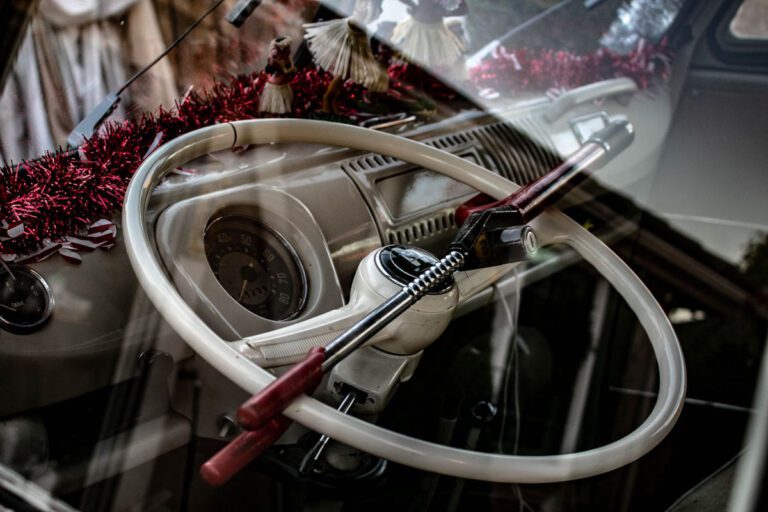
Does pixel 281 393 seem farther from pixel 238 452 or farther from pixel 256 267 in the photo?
pixel 256 267

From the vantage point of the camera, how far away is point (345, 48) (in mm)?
1334

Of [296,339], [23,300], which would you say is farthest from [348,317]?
[23,300]

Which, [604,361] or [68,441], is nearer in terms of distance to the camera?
[68,441]

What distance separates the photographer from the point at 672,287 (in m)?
1.68

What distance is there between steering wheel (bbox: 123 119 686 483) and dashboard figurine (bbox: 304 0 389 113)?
235 millimetres

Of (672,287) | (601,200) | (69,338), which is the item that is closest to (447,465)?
(69,338)

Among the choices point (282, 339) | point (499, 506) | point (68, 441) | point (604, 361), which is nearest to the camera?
point (282, 339)

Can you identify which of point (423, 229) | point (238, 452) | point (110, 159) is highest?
point (110, 159)

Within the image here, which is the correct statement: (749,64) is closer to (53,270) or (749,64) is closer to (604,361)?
(604,361)

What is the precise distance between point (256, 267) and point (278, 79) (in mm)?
349

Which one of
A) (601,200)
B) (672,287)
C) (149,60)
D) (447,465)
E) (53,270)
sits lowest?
(672,287)

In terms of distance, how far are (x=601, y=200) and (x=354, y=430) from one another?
3.34ft

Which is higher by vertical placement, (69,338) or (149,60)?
(149,60)

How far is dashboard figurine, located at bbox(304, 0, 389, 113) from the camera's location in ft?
4.32
